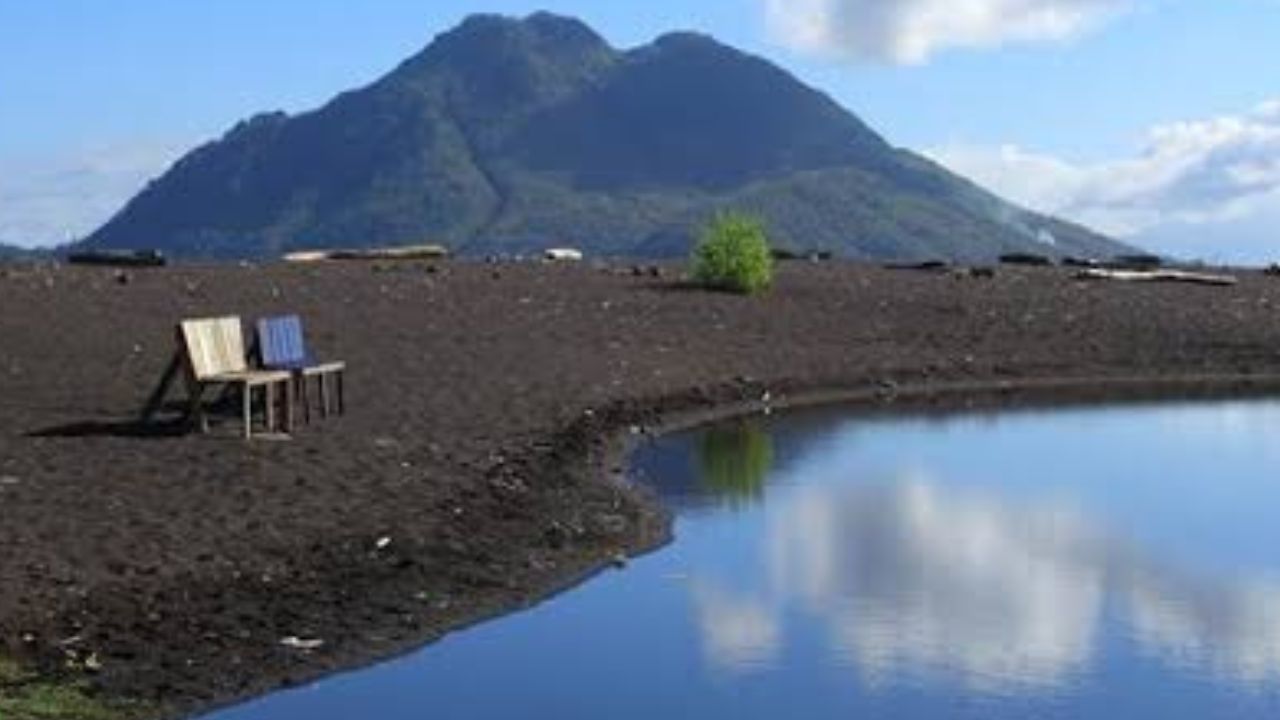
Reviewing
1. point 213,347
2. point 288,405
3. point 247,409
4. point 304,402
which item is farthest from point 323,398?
point 247,409

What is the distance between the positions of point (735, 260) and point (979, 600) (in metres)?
24.9

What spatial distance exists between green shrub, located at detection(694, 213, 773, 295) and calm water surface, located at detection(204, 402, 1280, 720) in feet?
50.1

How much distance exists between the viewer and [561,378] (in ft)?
95.8

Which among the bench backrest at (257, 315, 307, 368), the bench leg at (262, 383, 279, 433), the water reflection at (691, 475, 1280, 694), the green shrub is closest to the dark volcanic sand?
the bench leg at (262, 383, 279, 433)

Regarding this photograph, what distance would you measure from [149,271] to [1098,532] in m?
22.9

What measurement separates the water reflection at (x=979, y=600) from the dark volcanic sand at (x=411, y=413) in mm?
1786

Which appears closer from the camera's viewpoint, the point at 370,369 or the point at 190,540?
the point at 190,540

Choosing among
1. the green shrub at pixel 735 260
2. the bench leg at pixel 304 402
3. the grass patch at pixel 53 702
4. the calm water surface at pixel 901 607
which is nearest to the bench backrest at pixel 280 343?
the bench leg at pixel 304 402

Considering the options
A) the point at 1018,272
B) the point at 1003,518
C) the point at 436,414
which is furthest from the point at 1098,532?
the point at 1018,272

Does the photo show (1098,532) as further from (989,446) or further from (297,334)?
(297,334)

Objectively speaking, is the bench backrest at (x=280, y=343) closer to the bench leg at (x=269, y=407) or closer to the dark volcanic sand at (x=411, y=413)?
the bench leg at (x=269, y=407)

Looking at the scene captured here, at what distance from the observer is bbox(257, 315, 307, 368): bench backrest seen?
22.4 metres

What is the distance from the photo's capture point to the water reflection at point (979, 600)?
14391mm

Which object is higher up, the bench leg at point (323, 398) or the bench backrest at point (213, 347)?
the bench backrest at point (213, 347)
